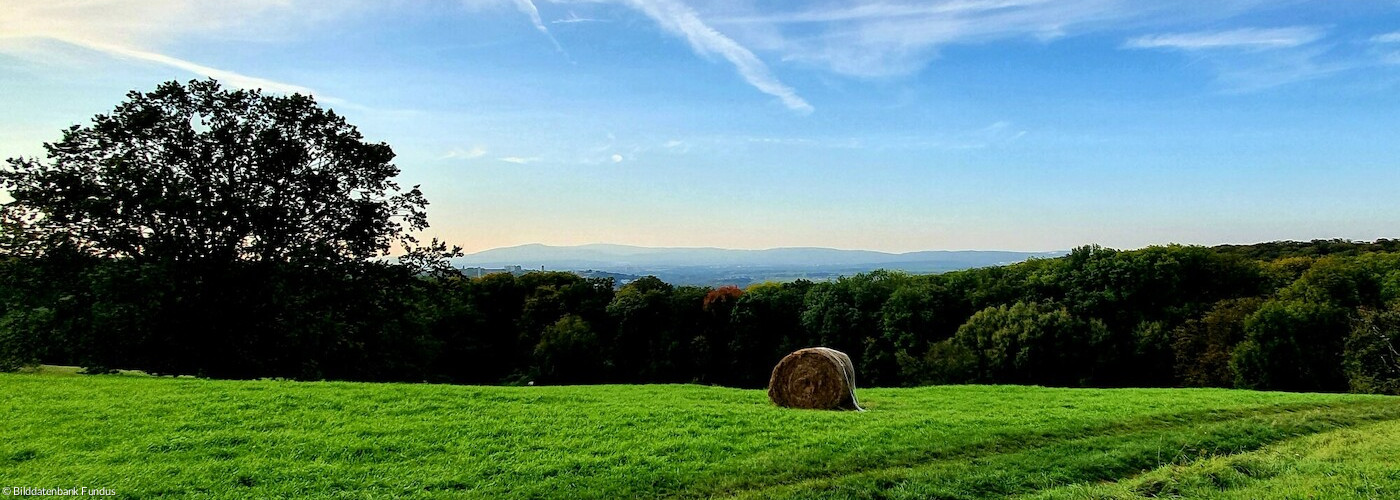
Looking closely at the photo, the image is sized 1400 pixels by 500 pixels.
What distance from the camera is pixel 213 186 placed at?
22.2m

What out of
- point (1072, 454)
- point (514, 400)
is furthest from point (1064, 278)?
point (514, 400)

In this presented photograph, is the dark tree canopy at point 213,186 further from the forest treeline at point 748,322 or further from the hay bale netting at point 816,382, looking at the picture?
the hay bale netting at point 816,382

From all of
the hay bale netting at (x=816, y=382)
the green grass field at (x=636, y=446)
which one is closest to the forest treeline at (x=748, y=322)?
the green grass field at (x=636, y=446)

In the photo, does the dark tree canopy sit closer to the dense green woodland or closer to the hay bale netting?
the dense green woodland

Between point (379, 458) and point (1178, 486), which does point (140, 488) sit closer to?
point (379, 458)

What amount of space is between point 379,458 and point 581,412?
4.75 meters

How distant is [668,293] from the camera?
51438 mm

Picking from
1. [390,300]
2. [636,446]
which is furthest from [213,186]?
[636,446]

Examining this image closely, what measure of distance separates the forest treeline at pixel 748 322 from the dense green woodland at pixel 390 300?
10cm

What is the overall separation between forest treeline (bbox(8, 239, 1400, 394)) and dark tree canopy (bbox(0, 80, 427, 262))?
0.82 m

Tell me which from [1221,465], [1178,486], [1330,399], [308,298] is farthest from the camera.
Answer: [308,298]

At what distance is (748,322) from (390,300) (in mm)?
27393

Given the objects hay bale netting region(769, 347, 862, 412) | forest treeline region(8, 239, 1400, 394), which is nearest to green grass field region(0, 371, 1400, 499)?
hay bale netting region(769, 347, 862, 412)

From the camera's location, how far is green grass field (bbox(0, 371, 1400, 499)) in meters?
8.84
